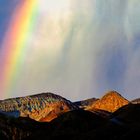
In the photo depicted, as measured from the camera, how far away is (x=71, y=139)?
198750mm

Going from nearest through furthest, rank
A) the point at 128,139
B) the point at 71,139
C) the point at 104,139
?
the point at 128,139 → the point at 104,139 → the point at 71,139

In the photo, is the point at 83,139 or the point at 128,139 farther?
the point at 83,139

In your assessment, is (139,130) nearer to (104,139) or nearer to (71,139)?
(104,139)

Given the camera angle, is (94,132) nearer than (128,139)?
No

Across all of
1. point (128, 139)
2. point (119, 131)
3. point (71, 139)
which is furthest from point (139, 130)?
point (71, 139)

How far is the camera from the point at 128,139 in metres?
171

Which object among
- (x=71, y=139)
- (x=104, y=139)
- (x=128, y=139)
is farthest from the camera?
(x=71, y=139)

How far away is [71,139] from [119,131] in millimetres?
21911

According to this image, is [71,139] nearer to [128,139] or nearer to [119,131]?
[119,131]

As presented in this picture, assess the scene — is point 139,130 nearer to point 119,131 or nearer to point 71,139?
point 119,131

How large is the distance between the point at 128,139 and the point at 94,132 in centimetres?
2944

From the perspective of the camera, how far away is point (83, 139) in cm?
19100

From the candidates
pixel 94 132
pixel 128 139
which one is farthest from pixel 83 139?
pixel 128 139

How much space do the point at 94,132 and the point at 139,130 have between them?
27220 mm
